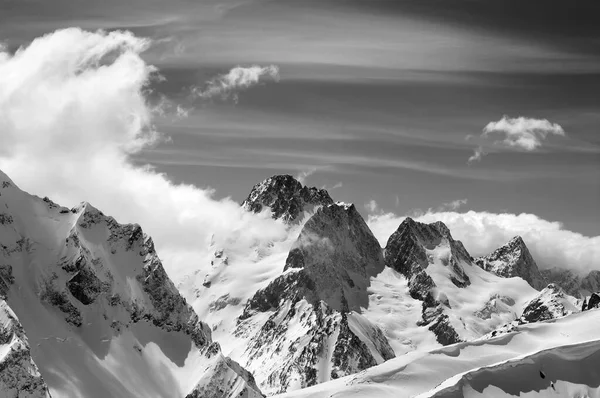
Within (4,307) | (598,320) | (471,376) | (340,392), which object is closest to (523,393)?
(471,376)

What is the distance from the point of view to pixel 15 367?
571ft

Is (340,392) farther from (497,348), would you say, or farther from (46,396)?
(46,396)

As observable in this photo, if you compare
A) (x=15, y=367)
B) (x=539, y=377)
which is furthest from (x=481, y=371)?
(x=15, y=367)

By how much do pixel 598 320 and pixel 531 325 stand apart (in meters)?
9.52

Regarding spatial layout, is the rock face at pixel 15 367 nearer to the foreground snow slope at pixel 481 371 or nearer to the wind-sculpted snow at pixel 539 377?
the foreground snow slope at pixel 481 371

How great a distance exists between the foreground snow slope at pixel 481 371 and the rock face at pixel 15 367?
110 meters

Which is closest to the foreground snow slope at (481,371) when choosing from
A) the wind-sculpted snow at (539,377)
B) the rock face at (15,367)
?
the wind-sculpted snow at (539,377)

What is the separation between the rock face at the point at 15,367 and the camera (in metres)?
172

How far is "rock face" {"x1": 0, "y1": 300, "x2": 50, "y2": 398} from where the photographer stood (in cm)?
17238

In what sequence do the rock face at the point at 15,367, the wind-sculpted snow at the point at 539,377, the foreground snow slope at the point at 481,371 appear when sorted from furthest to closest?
the rock face at the point at 15,367
the foreground snow slope at the point at 481,371
the wind-sculpted snow at the point at 539,377

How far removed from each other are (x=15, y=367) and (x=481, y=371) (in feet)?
437

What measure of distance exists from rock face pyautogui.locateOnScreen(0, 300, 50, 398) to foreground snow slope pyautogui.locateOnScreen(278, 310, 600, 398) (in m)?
110

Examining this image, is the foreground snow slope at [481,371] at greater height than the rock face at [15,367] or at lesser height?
lesser

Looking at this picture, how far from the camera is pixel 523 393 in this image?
6906 cm
